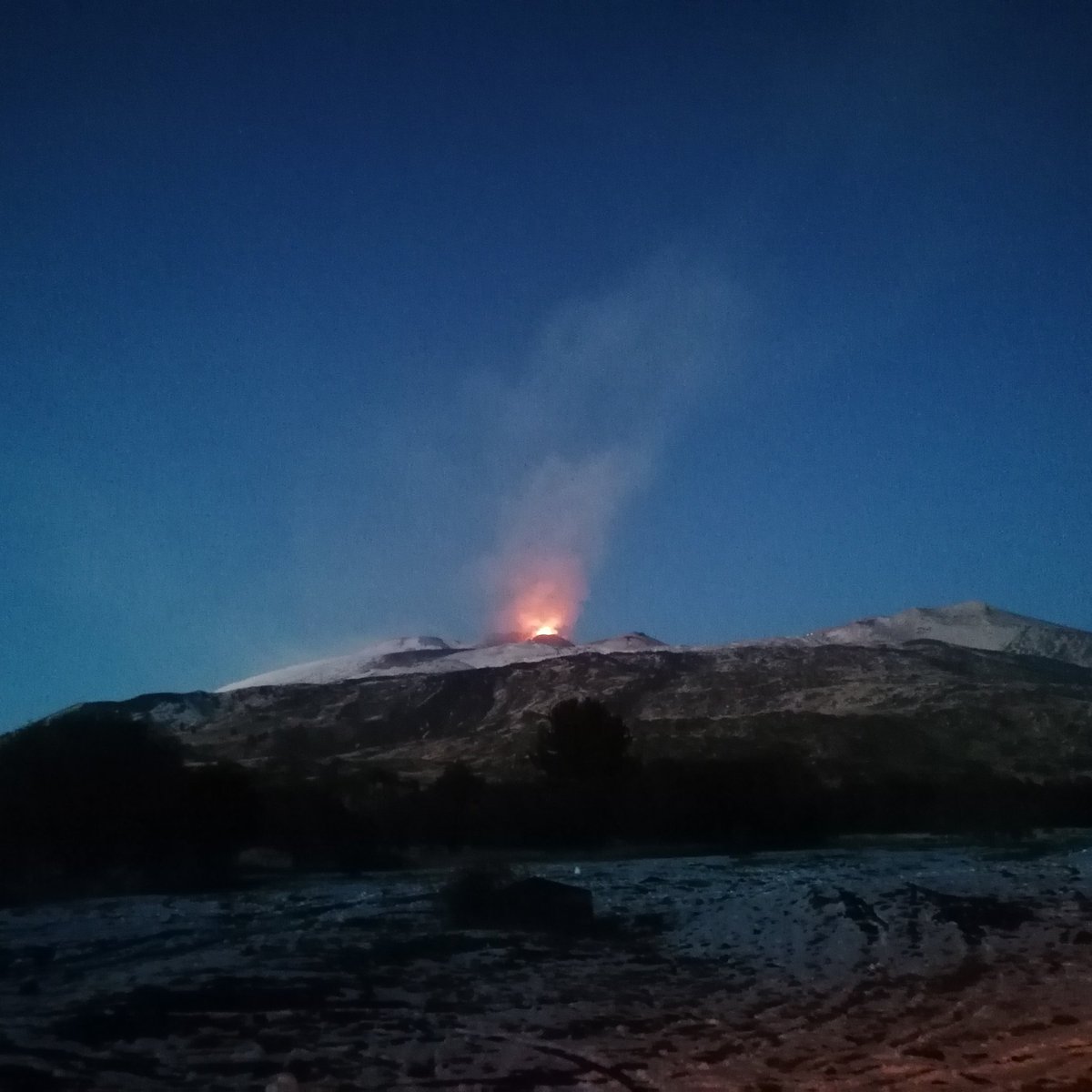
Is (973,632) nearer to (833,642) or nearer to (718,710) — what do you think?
(833,642)

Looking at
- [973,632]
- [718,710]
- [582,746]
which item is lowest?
[582,746]

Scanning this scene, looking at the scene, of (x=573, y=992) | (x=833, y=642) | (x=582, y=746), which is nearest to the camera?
(x=573, y=992)

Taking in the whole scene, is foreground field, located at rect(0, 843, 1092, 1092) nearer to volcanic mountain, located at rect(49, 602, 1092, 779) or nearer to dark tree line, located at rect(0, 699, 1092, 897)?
dark tree line, located at rect(0, 699, 1092, 897)

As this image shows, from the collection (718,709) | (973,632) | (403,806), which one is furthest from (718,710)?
(973,632)

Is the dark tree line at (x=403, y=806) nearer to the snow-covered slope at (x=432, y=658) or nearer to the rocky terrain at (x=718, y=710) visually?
the rocky terrain at (x=718, y=710)

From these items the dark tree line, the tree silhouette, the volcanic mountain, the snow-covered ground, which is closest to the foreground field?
the dark tree line

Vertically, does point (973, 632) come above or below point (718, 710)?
above
